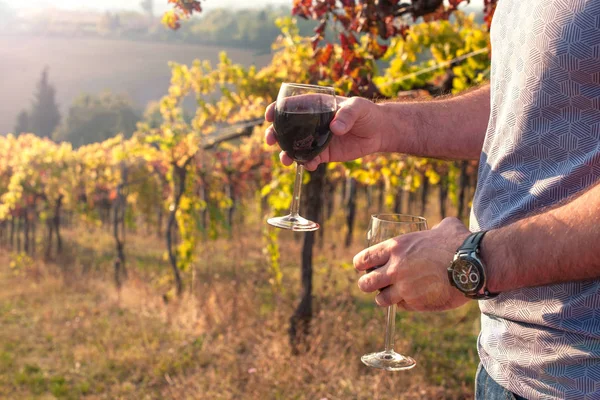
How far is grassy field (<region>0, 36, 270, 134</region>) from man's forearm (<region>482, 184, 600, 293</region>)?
9486 centimetres

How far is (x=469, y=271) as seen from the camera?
1.04 m

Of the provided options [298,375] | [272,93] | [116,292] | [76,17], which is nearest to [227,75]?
[272,93]

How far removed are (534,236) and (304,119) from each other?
0.59m

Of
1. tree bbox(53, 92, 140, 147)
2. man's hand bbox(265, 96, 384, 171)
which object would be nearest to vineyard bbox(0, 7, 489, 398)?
man's hand bbox(265, 96, 384, 171)

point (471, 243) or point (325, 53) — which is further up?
point (325, 53)

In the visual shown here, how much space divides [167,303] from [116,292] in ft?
5.12

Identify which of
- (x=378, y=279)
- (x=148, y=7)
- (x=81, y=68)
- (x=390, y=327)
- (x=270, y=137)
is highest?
(x=148, y=7)

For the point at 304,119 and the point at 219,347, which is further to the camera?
the point at 219,347

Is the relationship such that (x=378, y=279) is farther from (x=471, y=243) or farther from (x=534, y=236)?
(x=534, y=236)

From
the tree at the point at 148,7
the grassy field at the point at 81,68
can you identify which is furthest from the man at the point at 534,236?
the tree at the point at 148,7

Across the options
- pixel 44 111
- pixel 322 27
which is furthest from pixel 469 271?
pixel 44 111

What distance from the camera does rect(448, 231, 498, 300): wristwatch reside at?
104 centimetres

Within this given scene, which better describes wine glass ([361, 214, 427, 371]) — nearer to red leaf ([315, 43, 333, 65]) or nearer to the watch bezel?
the watch bezel

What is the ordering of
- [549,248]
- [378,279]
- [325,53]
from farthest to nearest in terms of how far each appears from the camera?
[325,53] → [378,279] → [549,248]
